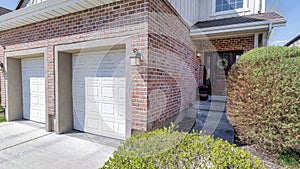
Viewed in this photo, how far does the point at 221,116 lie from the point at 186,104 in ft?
4.30

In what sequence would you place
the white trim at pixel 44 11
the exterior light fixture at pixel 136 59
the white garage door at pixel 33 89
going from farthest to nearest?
the white garage door at pixel 33 89 → the white trim at pixel 44 11 → the exterior light fixture at pixel 136 59

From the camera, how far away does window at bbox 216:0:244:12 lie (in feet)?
21.6

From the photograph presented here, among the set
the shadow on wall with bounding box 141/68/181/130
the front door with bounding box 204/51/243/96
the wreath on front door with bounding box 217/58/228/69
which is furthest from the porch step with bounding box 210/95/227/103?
the shadow on wall with bounding box 141/68/181/130

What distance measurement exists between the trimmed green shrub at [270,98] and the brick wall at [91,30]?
1.86m

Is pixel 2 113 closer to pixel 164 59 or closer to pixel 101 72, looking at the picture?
pixel 101 72

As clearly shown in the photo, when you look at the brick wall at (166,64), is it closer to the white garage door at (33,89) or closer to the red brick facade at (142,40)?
the red brick facade at (142,40)

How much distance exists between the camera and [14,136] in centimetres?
428

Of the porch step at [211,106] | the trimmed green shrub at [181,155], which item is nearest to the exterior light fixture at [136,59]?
the trimmed green shrub at [181,155]

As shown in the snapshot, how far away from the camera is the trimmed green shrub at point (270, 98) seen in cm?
237

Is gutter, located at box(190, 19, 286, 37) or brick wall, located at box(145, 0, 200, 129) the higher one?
gutter, located at box(190, 19, 286, 37)

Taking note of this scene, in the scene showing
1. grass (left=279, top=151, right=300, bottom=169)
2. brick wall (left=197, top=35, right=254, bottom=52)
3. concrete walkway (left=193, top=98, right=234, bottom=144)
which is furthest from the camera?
brick wall (left=197, top=35, right=254, bottom=52)

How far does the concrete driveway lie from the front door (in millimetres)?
5122

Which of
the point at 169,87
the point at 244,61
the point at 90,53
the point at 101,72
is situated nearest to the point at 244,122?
the point at 244,61

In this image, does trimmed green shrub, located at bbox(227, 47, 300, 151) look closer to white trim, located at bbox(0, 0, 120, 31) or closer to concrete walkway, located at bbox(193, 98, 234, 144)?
concrete walkway, located at bbox(193, 98, 234, 144)
